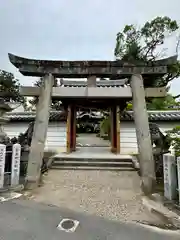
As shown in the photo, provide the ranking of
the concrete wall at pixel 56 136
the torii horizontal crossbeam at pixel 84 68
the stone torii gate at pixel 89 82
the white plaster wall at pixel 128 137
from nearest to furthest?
the stone torii gate at pixel 89 82
the torii horizontal crossbeam at pixel 84 68
the white plaster wall at pixel 128 137
the concrete wall at pixel 56 136

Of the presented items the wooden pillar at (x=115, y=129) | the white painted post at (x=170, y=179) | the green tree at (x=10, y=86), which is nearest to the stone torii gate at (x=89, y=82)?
the white painted post at (x=170, y=179)

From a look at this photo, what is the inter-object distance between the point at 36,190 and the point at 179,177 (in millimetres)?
3529

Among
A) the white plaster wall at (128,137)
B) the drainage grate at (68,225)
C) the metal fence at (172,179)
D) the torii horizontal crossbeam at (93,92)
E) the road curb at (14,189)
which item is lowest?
the drainage grate at (68,225)

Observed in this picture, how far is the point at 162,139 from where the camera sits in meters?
6.83

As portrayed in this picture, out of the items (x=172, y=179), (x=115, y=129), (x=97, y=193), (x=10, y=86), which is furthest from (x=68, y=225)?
(x=10, y=86)

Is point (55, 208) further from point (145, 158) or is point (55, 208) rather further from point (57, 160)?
point (57, 160)

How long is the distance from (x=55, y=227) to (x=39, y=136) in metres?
3.01

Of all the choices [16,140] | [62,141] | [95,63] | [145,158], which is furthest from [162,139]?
[62,141]

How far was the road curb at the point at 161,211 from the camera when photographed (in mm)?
3525

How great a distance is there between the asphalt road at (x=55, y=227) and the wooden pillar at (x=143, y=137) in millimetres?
1967

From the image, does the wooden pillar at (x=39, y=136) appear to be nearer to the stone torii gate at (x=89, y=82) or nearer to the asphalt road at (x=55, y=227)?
the stone torii gate at (x=89, y=82)

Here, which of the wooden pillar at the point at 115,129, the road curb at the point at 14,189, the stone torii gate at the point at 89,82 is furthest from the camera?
the wooden pillar at the point at 115,129

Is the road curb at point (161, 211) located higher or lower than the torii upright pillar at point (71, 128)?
lower

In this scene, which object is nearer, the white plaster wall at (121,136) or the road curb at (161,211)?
the road curb at (161,211)
